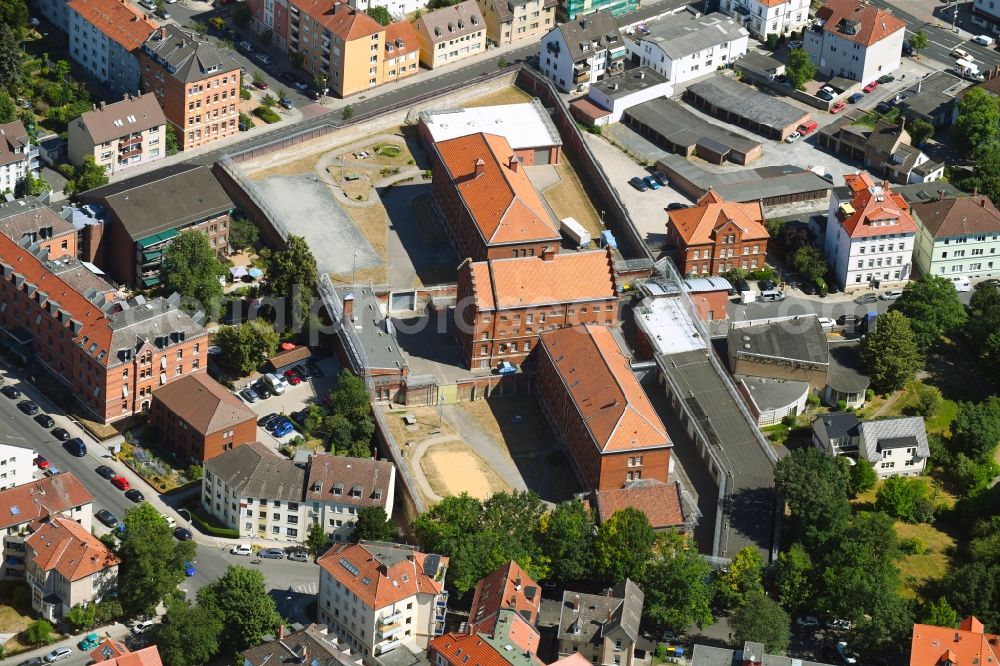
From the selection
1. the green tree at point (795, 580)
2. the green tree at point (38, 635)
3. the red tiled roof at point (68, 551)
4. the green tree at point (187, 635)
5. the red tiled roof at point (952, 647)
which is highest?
the red tiled roof at point (952, 647)

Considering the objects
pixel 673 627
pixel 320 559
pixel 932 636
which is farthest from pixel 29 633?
pixel 932 636

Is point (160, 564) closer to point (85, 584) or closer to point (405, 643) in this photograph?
point (85, 584)

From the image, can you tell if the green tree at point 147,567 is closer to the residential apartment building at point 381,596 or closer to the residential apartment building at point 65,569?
the residential apartment building at point 65,569

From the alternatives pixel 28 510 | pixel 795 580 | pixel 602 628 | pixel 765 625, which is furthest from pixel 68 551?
pixel 795 580

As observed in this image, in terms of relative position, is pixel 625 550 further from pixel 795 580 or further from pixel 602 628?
pixel 795 580

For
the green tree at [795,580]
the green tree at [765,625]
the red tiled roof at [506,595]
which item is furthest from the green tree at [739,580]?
the red tiled roof at [506,595]

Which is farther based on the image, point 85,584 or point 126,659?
point 85,584

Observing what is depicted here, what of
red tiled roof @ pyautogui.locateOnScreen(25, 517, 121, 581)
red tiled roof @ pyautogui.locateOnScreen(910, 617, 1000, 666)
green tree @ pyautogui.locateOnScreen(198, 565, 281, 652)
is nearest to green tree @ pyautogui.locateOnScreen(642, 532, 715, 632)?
red tiled roof @ pyautogui.locateOnScreen(910, 617, 1000, 666)
